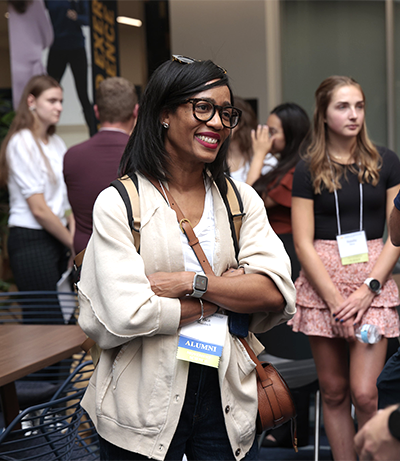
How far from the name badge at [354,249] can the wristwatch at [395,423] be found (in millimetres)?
1595

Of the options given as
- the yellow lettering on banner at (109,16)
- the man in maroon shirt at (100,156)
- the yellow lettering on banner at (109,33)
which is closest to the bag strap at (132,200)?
the man in maroon shirt at (100,156)

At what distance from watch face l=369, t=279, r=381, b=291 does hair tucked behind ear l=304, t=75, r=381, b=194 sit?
0.45m

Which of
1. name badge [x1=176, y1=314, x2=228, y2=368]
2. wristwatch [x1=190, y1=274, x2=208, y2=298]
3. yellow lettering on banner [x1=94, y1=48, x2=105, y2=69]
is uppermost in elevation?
yellow lettering on banner [x1=94, y1=48, x2=105, y2=69]

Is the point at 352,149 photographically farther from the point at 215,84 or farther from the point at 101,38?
the point at 101,38

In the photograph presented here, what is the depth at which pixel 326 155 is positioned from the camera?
8.71 ft

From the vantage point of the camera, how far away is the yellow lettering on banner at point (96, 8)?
516 cm

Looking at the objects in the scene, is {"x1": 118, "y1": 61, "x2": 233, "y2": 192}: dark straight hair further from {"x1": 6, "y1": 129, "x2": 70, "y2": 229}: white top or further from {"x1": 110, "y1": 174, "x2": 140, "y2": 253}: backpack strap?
{"x1": 6, "y1": 129, "x2": 70, "y2": 229}: white top

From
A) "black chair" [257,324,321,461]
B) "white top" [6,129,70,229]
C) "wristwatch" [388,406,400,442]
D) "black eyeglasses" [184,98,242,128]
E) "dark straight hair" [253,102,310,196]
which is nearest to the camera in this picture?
"wristwatch" [388,406,400,442]

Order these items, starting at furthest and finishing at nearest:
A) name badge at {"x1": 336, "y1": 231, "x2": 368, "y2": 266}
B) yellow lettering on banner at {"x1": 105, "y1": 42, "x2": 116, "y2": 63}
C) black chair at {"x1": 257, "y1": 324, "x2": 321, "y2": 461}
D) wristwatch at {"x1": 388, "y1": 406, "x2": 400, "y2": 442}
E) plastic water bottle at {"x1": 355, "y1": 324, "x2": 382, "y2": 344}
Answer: yellow lettering on banner at {"x1": 105, "y1": 42, "x2": 116, "y2": 63}
black chair at {"x1": 257, "y1": 324, "x2": 321, "y2": 461}
name badge at {"x1": 336, "y1": 231, "x2": 368, "y2": 266}
plastic water bottle at {"x1": 355, "y1": 324, "x2": 382, "y2": 344}
wristwatch at {"x1": 388, "y1": 406, "x2": 400, "y2": 442}

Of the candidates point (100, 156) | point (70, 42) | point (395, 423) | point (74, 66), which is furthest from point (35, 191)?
point (395, 423)

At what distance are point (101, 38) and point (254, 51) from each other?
1465 mm

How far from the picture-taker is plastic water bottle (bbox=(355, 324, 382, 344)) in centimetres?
240

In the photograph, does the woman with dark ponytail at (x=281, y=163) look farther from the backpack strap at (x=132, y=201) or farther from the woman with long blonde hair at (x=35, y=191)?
the backpack strap at (x=132, y=201)

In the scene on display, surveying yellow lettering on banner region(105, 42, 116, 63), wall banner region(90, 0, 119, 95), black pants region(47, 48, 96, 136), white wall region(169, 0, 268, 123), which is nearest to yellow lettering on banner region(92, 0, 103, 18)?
wall banner region(90, 0, 119, 95)
